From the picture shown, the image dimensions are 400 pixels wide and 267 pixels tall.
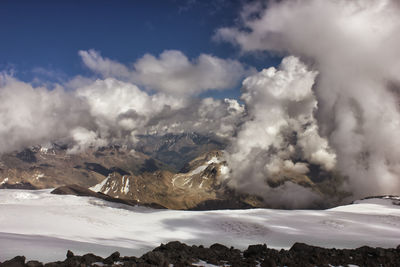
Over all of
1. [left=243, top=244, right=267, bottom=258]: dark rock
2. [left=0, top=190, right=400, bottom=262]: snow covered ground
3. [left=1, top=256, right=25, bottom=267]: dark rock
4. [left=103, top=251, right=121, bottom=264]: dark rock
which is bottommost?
[left=0, top=190, right=400, bottom=262]: snow covered ground

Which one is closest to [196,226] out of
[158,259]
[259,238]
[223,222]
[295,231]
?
[223,222]

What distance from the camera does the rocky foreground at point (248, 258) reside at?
17594 millimetres

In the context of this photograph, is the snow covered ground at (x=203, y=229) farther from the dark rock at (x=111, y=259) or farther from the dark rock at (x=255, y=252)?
the dark rock at (x=111, y=259)

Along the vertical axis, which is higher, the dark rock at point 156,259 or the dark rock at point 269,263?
the dark rock at point 156,259

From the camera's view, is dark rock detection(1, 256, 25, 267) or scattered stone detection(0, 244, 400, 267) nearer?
dark rock detection(1, 256, 25, 267)

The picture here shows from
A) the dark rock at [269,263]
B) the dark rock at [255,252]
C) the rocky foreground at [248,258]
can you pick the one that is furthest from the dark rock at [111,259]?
the dark rock at [255,252]

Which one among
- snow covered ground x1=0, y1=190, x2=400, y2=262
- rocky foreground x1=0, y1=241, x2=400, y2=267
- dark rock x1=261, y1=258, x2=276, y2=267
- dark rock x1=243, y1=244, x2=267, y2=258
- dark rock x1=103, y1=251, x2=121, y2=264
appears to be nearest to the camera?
dark rock x1=103, y1=251, x2=121, y2=264

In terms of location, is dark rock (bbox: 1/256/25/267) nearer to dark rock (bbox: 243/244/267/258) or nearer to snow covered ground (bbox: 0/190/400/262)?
snow covered ground (bbox: 0/190/400/262)

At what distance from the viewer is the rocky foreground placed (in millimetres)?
17594

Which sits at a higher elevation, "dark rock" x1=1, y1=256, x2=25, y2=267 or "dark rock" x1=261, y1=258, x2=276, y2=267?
"dark rock" x1=1, y1=256, x2=25, y2=267

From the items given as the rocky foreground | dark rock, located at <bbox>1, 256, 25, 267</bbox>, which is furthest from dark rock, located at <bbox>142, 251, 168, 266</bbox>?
dark rock, located at <bbox>1, 256, 25, 267</bbox>

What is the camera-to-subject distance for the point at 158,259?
1775 cm

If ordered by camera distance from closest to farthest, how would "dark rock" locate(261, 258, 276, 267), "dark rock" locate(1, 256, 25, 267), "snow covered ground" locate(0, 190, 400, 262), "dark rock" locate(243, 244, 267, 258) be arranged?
1. "dark rock" locate(1, 256, 25, 267)
2. "dark rock" locate(261, 258, 276, 267)
3. "dark rock" locate(243, 244, 267, 258)
4. "snow covered ground" locate(0, 190, 400, 262)

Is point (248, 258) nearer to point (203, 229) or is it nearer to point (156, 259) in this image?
point (156, 259)
